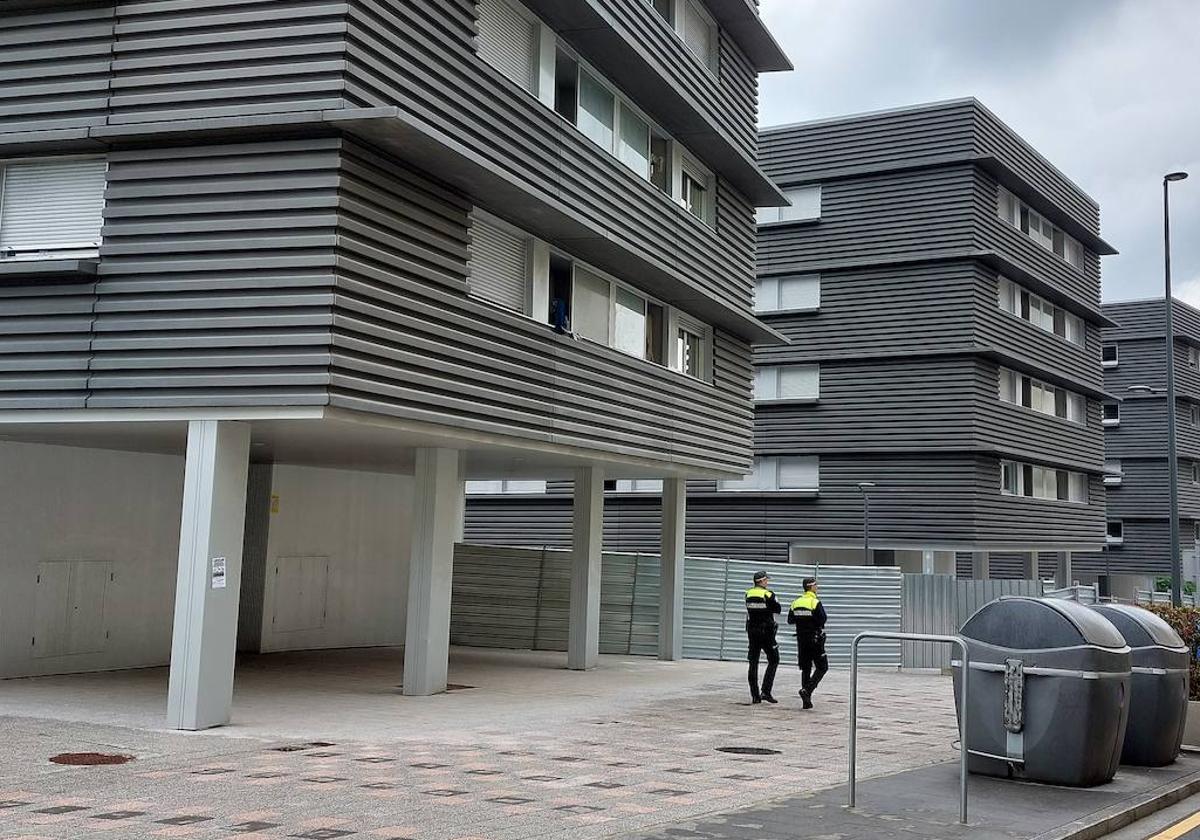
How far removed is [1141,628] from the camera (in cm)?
1230

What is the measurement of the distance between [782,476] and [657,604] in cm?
1406

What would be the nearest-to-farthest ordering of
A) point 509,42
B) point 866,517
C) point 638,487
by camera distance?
point 509,42 → point 866,517 → point 638,487

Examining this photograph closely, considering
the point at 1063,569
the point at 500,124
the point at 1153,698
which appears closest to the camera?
the point at 1153,698

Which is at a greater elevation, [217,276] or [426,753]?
[217,276]

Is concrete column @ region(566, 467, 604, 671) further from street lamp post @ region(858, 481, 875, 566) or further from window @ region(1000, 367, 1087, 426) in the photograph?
window @ region(1000, 367, 1087, 426)

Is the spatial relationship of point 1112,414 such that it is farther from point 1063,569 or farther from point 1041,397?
point 1041,397

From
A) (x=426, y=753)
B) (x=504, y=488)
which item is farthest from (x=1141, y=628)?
(x=504, y=488)

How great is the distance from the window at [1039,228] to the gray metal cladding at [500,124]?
19644mm

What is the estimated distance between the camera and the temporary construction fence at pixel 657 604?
24.7 metres

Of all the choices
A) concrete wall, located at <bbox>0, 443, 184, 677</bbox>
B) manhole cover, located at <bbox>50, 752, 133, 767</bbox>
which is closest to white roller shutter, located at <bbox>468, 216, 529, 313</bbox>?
concrete wall, located at <bbox>0, 443, 184, 677</bbox>

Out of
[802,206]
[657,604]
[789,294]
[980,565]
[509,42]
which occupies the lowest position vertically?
[657,604]

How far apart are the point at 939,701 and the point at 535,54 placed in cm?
1063

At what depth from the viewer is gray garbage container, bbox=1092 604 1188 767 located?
39.4 ft

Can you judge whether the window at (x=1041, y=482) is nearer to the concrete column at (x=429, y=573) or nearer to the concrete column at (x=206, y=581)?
the concrete column at (x=429, y=573)
